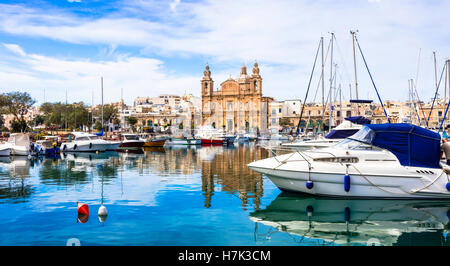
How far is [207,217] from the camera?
415 inches

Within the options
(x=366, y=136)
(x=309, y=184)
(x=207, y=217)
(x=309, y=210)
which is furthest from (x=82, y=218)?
(x=366, y=136)

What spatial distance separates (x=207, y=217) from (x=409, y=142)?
284 inches

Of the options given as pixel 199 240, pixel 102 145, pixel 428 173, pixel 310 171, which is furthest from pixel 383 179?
pixel 102 145

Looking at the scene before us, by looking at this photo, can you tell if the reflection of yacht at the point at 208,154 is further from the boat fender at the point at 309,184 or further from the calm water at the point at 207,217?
the boat fender at the point at 309,184

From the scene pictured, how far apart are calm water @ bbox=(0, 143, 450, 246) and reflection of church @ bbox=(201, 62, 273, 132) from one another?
7707 cm

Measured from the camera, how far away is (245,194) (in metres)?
14.0

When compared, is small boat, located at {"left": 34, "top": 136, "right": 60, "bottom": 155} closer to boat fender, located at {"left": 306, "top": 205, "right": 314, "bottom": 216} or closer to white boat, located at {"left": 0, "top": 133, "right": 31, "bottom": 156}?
white boat, located at {"left": 0, "top": 133, "right": 31, "bottom": 156}

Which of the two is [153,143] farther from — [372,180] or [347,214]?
[347,214]

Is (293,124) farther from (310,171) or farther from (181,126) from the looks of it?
(310,171)

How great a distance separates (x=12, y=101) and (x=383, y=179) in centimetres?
5987

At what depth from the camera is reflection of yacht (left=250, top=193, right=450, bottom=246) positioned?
9.15 meters

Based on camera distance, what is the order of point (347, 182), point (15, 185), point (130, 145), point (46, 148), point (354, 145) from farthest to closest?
point (130, 145) < point (46, 148) < point (15, 185) < point (354, 145) < point (347, 182)

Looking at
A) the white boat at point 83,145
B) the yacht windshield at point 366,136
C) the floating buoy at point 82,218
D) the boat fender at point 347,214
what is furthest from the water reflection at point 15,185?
the white boat at point 83,145
